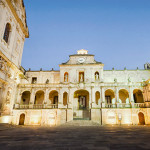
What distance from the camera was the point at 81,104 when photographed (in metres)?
29.0

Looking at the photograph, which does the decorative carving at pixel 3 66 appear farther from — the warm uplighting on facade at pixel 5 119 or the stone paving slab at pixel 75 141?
the stone paving slab at pixel 75 141

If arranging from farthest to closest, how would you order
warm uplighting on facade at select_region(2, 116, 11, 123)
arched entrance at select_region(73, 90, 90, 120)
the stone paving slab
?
arched entrance at select_region(73, 90, 90, 120) → warm uplighting on facade at select_region(2, 116, 11, 123) → the stone paving slab

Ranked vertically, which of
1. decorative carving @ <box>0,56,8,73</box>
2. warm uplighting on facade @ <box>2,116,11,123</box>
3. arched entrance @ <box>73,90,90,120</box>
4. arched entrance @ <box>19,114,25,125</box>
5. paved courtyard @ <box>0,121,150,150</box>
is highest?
decorative carving @ <box>0,56,8,73</box>

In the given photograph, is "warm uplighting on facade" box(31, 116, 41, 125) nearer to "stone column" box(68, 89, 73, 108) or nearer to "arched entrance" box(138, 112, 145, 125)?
"stone column" box(68, 89, 73, 108)

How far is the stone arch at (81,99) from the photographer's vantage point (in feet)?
94.7

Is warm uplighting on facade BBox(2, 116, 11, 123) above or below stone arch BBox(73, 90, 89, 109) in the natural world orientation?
below

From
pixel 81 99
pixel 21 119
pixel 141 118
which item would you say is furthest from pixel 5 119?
pixel 141 118

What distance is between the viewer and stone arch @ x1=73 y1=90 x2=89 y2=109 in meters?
28.9

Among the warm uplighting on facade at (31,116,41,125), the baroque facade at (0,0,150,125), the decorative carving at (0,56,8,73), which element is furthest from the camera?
the warm uplighting on facade at (31,116,41,125)

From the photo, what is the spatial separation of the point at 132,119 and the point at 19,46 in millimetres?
26921

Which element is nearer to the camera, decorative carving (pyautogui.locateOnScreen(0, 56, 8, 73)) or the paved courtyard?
the paved courtyard

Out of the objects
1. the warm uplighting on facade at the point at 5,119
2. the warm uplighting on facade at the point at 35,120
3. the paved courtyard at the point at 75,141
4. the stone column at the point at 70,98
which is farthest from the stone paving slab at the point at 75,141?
the stone column at the point at 70,98

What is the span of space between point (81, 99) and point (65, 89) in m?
5.51

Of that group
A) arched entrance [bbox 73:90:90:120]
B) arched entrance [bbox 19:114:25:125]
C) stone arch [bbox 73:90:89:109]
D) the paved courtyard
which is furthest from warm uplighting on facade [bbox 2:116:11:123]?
stone arch [bbox 73:90:89:109]
